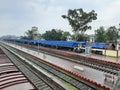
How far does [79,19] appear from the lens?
201ft

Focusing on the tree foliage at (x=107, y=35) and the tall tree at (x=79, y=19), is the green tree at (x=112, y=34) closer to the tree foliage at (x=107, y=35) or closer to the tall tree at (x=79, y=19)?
the tree foliage at (x=107, y=35)

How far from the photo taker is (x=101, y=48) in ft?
135

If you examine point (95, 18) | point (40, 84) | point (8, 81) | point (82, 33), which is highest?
point (95, 18)

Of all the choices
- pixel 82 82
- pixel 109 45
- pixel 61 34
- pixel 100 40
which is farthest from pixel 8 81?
pixel 61 34

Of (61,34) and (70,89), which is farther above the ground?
(61,34)

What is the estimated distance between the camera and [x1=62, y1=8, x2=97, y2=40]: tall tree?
60281 millimetres

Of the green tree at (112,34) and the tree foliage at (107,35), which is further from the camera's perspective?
the green tree at (112,34)

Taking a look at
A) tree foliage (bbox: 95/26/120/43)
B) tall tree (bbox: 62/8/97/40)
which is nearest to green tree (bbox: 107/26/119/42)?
tree foliage (bbox: 95/26/120/43)

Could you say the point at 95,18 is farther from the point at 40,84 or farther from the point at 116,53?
the point at 40,84

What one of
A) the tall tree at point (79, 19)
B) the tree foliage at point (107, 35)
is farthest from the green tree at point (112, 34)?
the tall tree at point (79, 19)

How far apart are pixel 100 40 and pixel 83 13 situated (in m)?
12.4

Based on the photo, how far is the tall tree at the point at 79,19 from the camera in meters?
60.3

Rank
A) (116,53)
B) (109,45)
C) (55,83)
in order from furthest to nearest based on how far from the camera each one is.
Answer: (109,45)
(116,53)
(55,83)

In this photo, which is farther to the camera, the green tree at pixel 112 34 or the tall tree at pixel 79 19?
the green tree at pixel 112 34
